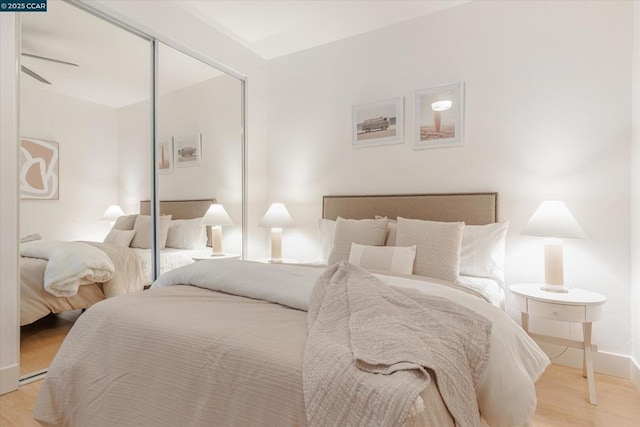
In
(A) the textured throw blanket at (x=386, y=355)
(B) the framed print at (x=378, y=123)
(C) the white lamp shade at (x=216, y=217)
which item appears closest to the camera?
(A) the textured throw blanket at (x=386, y=355)

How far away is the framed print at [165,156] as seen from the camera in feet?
9.39

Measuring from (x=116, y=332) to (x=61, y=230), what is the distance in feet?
4.42

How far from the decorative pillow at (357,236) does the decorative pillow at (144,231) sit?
144cm

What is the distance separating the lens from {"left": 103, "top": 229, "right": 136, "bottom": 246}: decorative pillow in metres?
2.53

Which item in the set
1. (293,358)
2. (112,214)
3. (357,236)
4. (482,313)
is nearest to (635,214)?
(482,313)

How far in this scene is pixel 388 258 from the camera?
7.57 feet

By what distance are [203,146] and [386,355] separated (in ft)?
9.42

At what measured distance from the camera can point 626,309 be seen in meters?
2.27

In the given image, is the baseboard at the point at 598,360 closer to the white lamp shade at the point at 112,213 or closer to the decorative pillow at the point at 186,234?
the decorative pillow at the point at 186,234

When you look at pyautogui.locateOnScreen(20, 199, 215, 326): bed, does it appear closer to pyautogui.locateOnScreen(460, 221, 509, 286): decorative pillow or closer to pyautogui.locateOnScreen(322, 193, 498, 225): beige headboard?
pyautogui.locateOnScreen(322, 193, 498, 225): beige headboard

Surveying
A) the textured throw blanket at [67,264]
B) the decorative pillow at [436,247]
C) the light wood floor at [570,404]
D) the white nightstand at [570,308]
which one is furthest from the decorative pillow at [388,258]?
the textured throw blanket at [67,264]

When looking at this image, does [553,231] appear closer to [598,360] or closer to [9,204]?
[598,360]

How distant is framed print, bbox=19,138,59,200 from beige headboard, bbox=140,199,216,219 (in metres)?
0.61

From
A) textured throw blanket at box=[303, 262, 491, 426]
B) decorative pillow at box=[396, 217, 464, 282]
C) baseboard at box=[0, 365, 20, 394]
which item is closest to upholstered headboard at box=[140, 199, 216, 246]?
baseboard at box=[0, 365, 20, 394]
